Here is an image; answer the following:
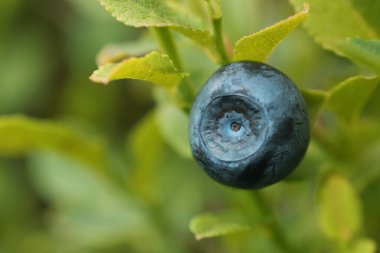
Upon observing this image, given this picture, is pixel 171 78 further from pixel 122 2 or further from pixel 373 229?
pixel 373 229

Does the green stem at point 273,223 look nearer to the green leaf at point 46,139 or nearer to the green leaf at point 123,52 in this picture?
the green leaf at point 123,52

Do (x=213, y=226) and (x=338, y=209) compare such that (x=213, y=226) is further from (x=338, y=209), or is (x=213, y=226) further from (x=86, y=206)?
(x=86, y=206)

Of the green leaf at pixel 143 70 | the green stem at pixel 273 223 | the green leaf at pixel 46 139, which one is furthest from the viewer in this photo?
the green leaf at pixel 46 139

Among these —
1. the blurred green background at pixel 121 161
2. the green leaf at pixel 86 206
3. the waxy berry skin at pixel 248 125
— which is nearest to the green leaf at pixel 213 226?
the blurred green background at pixel 121 161

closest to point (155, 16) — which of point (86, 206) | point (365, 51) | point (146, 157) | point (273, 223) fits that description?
point (365, 51)

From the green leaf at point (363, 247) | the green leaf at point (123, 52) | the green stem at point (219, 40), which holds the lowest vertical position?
the green leaf at point (363, 247)
